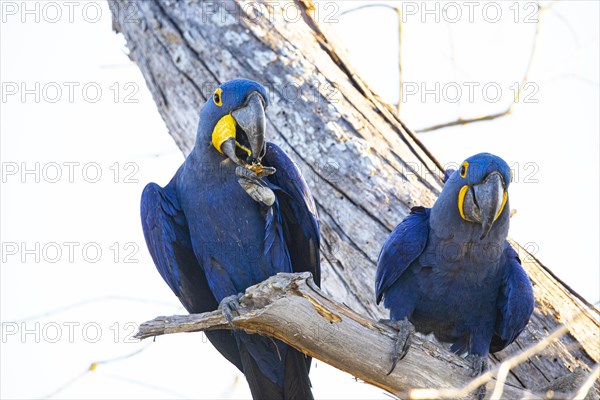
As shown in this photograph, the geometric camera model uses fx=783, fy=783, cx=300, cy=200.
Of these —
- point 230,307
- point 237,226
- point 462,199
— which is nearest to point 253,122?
point 237,226

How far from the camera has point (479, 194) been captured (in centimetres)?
489

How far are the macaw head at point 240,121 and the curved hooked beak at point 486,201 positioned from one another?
4.46ft

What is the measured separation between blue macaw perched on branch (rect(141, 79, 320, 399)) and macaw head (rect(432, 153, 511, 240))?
90 centimetres

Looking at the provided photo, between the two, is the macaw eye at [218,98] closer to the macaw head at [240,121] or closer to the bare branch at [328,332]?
the macaw head at [240,121]

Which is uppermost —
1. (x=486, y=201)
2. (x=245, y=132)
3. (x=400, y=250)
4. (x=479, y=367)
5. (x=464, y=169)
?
(x=245, y=132)

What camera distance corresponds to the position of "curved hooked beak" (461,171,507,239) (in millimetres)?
4801

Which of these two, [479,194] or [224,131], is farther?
[224,131]

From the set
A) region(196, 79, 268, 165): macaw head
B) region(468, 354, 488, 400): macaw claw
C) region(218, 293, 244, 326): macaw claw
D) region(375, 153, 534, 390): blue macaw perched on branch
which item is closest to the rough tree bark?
region(375, 153, 534, 390): blue macaw perched on branch

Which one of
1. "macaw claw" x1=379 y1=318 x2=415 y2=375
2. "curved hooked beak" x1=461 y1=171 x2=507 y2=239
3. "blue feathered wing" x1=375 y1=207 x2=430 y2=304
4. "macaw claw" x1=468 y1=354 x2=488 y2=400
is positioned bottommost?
"macaw claw" x1=468 y1=354 x2=488 y2=400

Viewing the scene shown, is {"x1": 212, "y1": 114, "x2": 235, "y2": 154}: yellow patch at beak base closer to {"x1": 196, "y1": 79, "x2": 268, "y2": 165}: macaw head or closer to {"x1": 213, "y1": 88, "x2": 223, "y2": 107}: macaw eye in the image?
{"x1": 196, "y1": 79, "x2": 268, "y2": 165}: macaw head

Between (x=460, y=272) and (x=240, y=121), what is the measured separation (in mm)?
1788

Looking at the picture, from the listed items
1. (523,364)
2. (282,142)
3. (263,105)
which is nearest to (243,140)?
(263,105)

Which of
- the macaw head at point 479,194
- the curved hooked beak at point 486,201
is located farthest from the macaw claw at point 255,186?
the curved hooked beak at point 486,201

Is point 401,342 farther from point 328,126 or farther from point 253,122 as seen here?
Result: point 328,126
